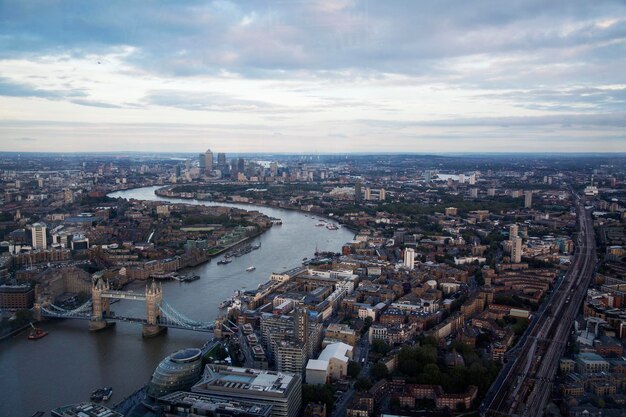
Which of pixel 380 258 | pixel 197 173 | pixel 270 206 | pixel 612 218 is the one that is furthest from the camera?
pixel 197 173

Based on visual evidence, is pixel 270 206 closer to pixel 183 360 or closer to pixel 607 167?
pixel 607 167

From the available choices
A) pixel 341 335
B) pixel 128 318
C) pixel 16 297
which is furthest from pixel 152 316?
pixel 341 335

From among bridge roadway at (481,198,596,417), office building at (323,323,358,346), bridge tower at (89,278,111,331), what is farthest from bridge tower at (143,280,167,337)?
bridge roadway at (481,198,596,417)

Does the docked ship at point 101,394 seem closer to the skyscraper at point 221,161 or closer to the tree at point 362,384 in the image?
the tree at point 362,384

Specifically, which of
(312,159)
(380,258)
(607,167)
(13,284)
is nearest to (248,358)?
(13,284)

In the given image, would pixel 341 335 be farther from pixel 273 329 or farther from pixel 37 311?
pixel 37 311

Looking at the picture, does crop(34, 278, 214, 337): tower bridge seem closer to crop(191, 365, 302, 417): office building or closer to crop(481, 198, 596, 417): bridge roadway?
crop(191, 365, 302, 417): office building
